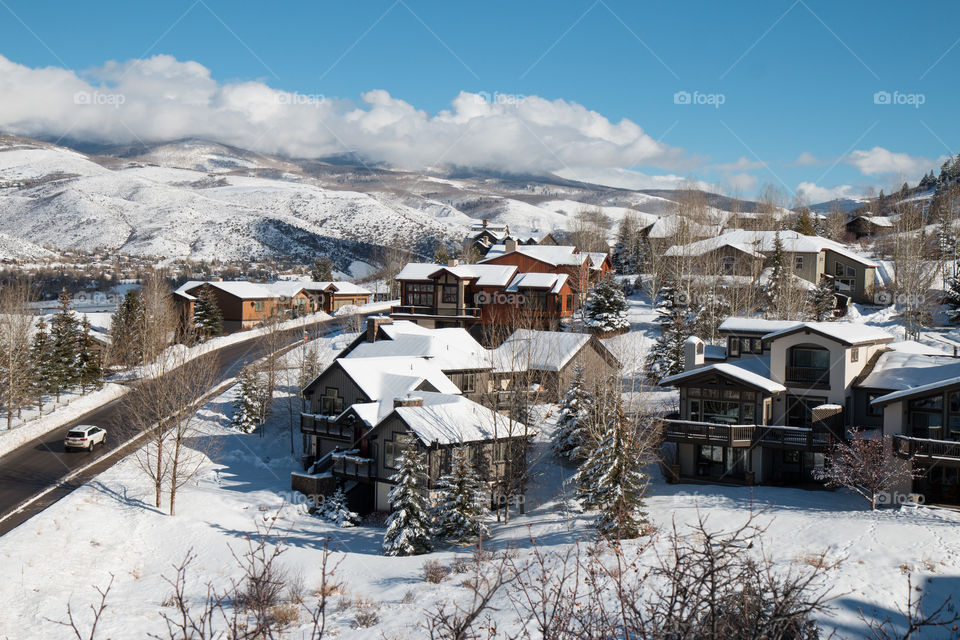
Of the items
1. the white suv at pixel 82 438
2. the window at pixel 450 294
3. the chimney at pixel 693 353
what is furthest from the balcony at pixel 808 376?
the white suv at pixel 82 438

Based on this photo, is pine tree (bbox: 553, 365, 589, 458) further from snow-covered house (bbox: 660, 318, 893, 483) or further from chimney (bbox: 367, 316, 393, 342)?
chimney (bbox: 367, 316, 393, 342)

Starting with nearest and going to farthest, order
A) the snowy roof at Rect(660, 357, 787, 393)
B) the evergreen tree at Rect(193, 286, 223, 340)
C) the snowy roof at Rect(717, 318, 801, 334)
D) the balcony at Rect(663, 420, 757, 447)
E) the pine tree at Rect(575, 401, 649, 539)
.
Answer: the pine tree at Rect(575, 401, 649, 539) < the balcony at Rect(663, 420, 757, 447) < the snowy roof at Rect(660, 357, 787, 393) < the snowy roof at Rect(717, 318, 801, 334) < the evergreen tree at Rect(193, 286, 223, 340)

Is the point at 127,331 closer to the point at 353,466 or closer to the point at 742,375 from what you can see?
the point at 353,466

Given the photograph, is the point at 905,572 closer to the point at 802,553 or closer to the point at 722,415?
the point at 802,553

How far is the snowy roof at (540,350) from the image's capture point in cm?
4459

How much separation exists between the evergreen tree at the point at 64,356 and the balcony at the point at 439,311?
906 inches

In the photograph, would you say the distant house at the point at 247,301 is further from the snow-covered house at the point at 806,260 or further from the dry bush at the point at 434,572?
the dry bush at the point at 434,572

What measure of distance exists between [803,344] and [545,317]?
A: 1067 inches

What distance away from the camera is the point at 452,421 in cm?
3366

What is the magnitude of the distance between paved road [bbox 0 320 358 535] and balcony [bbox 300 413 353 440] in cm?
917

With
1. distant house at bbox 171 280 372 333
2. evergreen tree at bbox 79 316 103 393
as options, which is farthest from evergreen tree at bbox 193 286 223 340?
evergreen tree at bbox 79 316 103 393

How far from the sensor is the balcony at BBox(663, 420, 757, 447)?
1228 inches

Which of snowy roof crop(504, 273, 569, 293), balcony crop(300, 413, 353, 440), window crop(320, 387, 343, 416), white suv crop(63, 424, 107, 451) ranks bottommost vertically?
white suv crop(63, 424, 107, 451)

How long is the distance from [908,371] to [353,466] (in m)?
24.8
